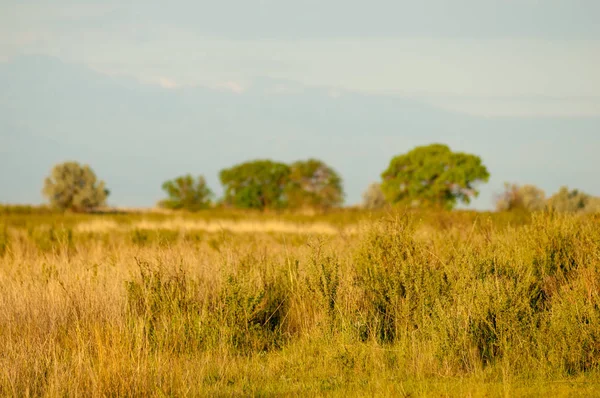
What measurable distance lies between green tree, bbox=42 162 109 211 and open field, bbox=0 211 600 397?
5818 centimetres

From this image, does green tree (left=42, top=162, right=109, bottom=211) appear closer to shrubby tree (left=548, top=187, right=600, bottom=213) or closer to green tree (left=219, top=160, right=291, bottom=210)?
green tree (left=219, top=160, right=291, bottom=210)

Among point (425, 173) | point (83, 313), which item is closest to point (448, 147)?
point (425, 173)

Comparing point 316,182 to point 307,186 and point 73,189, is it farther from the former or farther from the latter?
point 73,189

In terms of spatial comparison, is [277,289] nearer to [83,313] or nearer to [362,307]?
[362,307]

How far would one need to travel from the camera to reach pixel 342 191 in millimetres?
69875

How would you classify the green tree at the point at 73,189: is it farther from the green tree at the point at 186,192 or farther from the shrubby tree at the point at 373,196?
the shrubby tree at the point at 373,196

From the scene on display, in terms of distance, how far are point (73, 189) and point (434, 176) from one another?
38.6 m

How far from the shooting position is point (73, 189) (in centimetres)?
6844

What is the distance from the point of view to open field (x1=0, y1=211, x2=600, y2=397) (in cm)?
662

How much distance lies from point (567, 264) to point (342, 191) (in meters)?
58.9

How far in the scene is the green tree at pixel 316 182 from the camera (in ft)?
222

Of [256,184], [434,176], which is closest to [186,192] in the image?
[256,184]

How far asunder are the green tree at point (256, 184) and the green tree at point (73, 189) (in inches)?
537

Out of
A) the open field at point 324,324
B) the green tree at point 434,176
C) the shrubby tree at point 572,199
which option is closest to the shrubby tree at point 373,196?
the green tree at point 434,176
